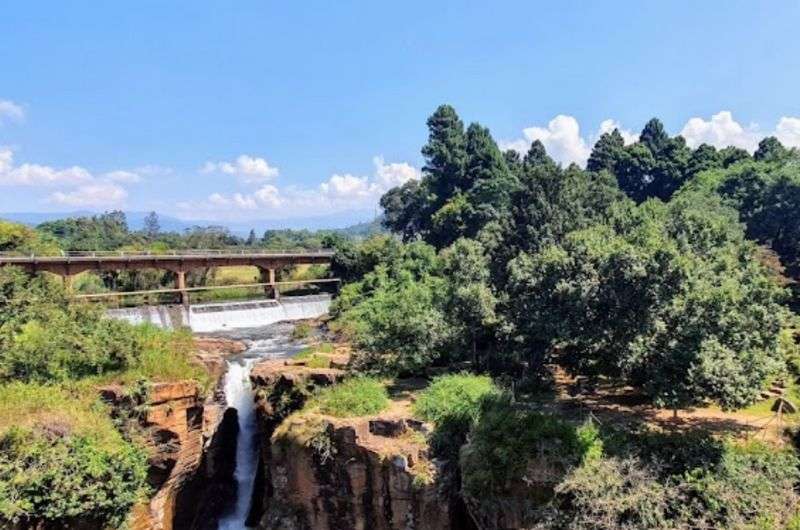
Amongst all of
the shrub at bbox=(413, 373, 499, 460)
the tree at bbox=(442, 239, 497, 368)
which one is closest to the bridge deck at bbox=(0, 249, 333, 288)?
the tree at bbox=(442, 239, 497, 368)

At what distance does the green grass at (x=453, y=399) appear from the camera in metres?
16.8

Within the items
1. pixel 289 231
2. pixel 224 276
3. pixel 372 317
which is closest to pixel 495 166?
pixel 224 276

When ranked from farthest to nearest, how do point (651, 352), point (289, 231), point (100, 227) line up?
point (289, 231) < point (100, 227) < point (651, 352)

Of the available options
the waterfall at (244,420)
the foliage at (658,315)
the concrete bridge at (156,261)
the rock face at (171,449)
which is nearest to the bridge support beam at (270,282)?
the concrete bridge at (156,261)

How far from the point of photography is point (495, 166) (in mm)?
62594

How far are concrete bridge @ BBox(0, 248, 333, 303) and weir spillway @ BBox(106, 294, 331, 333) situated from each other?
3.57m

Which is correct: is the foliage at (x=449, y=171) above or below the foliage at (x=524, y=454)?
above

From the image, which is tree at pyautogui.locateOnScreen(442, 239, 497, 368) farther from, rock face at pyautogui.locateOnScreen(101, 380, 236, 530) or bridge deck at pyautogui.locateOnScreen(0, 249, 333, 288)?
bridge deck at pyautogui.locateOnScreen(0, 249, 333, 288)

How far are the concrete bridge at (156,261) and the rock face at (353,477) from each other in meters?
24.9

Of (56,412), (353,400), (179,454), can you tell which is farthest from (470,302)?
(56,412)

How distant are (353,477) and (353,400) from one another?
2575 mm

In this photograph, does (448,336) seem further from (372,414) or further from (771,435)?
(771,435)

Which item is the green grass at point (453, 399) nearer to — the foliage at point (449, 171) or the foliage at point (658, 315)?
the foliage at point (658, 315)

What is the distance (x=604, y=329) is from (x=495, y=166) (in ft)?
159
